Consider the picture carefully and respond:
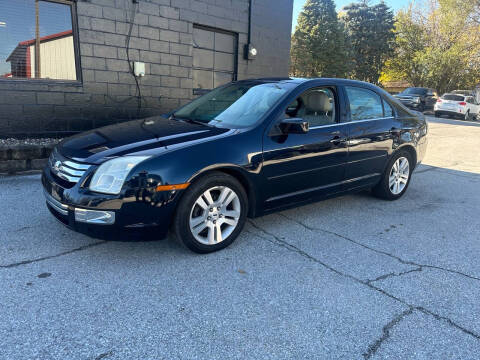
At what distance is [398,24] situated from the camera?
33.9m

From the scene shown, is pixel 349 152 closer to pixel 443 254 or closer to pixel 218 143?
pixel 443 254

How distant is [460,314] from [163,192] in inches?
91.8

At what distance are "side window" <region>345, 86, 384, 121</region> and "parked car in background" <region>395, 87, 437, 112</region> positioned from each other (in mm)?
19276

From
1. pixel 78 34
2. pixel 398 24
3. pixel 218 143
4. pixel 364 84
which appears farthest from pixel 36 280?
pixel 398 24

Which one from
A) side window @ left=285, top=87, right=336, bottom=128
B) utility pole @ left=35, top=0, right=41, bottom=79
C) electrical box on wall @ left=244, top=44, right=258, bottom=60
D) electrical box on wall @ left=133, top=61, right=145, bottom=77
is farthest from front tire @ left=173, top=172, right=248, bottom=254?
electrical box on wall @ left=244, top=44, right=258, bottom=60

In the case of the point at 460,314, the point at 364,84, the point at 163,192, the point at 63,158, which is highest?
the point at 364,84

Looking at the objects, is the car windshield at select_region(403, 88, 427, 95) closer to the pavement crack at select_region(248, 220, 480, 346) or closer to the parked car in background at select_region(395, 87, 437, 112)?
the parked car in background at select_region(395, 87, 437, 112)

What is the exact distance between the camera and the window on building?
20.1 feet

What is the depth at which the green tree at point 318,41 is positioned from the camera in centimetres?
3053

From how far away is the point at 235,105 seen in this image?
3.79m

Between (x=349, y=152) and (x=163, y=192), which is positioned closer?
(x=163, y=192)

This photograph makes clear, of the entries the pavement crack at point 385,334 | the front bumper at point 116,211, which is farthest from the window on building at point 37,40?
the pavement crack at point 385,334

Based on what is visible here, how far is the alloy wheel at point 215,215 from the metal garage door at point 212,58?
552cm

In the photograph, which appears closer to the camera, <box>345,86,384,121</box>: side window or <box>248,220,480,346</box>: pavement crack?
<box>248,220,480,346</box>: pavement crack
